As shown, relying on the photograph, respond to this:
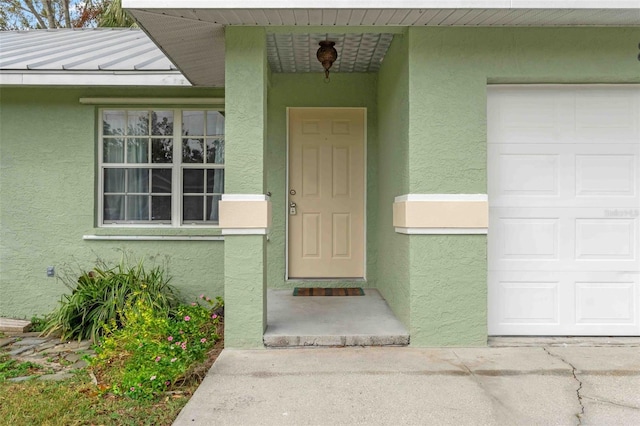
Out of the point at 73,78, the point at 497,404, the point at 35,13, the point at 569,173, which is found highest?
the point at 35,13

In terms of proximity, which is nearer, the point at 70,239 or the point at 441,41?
the point at 441,41

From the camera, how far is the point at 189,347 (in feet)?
12.7

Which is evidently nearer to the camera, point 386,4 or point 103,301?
point 386,4

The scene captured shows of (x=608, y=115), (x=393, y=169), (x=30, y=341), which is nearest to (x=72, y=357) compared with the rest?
(x=30, y=341)

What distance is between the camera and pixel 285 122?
19.2ft

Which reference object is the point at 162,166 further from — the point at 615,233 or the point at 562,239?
the point at 615,233

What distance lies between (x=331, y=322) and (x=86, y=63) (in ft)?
14.0

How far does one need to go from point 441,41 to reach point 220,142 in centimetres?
307

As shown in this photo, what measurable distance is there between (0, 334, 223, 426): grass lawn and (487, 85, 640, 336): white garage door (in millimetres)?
2791

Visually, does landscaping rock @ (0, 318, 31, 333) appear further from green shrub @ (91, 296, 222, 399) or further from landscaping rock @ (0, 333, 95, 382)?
green shrub @ (91, 296, 222, 399)

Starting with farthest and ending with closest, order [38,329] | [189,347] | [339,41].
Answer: [38,329]
[339,41]
[189,347]

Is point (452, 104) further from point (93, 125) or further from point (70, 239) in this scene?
point (70, 239)

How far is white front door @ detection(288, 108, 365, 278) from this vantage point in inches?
233

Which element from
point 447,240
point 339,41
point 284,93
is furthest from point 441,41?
point 284,93
